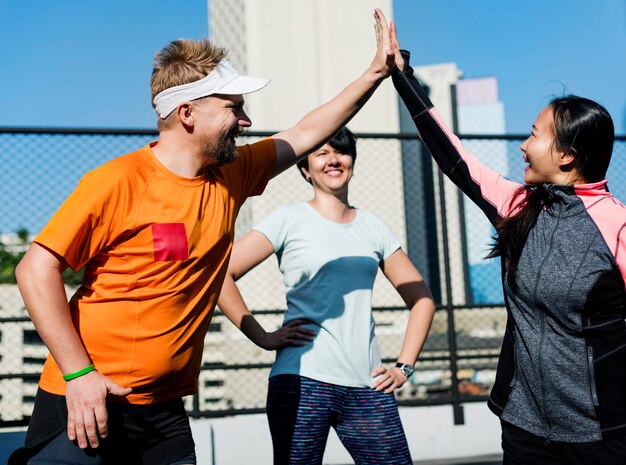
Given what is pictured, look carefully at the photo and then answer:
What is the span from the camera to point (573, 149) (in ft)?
7.44

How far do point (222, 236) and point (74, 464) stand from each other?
770 mm

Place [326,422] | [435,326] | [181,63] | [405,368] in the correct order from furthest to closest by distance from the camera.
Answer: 1. [435,326]
2. [405,368]
3. [326,422]
4. [181,63]

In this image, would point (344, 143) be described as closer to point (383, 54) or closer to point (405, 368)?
point (383, 54)

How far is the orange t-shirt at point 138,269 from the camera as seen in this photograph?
2.08 metres

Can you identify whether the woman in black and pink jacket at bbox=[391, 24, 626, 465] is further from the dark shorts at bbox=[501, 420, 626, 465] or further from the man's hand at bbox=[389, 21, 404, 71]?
the man's hand at bbox=[389, 21, 404, 71]

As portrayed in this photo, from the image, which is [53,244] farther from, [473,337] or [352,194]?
[352,194]

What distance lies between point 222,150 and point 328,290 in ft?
2.98

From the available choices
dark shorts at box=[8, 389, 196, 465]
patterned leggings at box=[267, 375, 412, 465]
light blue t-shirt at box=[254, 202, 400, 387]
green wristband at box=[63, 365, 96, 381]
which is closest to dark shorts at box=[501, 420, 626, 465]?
patterned leggings at box=[267, 375, 412, 465]

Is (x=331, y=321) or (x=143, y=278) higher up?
(x=143, y=278)

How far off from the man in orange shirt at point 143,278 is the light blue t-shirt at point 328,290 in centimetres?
71

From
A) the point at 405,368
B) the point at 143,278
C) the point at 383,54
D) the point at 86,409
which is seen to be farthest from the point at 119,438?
the point at 383,54

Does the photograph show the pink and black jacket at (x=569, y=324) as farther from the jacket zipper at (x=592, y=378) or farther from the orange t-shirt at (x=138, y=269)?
the orange t-shirt at (x=138, y=269)

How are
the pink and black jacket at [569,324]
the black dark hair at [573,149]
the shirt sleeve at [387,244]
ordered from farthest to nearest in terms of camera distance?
the shirt sleeve at [387,244] → the black dark hair at [573,149] → the pink and black jacket at [569,324]

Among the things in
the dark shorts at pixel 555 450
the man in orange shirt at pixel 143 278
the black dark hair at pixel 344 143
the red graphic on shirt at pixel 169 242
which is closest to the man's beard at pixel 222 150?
the man in orange shirt at pixel 143 278
